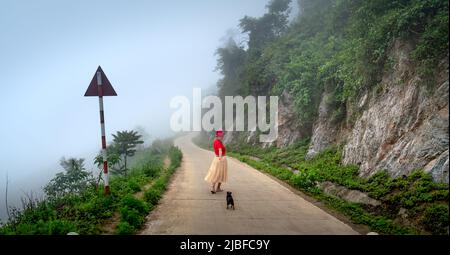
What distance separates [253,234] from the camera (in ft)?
20.1

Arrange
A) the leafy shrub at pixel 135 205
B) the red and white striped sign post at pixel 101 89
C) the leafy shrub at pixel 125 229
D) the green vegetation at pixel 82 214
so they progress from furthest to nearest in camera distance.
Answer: the red and white striped sign post at pixel 101 89 < the leafy shrub at pixel 135 205 < the green vegetation at pixel 82 214 < the leafy shrub at pixel 125 229

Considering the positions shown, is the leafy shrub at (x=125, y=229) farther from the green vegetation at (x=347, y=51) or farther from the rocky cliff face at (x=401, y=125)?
the green vegetation at (x=347, y=51)

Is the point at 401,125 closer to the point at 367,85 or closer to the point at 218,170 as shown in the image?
the point at 367,85

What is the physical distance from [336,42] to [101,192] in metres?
17.5

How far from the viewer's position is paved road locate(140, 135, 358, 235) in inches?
256

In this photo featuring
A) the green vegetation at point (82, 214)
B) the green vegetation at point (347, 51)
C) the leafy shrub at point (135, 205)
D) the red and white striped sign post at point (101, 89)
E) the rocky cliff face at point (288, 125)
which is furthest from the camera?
the rocky cliff face at point (288, 125)

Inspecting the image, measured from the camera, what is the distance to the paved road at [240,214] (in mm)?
6496

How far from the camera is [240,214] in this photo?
301 inches

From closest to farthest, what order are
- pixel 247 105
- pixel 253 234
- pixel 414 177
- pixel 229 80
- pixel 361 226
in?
1. pixel 253 234
2. pixel 361 226
3. pixel 414 177
4. pixel 247 105
5. pixel 229 80

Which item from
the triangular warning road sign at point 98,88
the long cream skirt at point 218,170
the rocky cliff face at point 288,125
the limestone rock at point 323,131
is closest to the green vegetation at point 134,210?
the long cream skirt at point 218,170

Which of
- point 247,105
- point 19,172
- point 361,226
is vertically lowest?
point 19,172

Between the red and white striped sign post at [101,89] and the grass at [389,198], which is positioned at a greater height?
the red and white striped sign post at [101,89]

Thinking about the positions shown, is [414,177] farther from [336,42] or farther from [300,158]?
[336,42]

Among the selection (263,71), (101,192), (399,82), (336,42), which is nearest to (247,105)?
(263,71)
